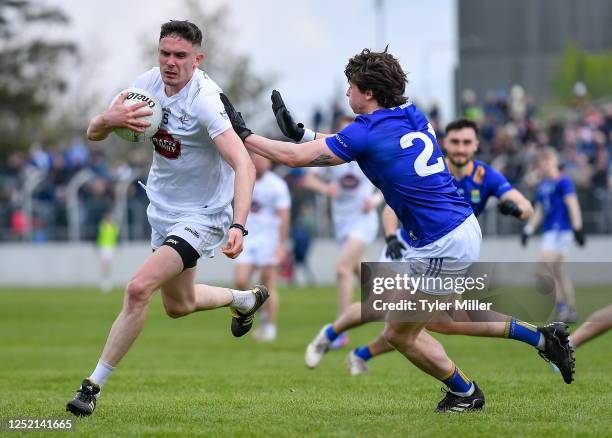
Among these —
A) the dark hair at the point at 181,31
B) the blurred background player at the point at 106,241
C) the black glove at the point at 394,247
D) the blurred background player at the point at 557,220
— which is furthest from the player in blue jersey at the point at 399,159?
the blurred background player at the point at 106,241

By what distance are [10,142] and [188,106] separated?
118ft

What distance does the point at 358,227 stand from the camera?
15047 mm

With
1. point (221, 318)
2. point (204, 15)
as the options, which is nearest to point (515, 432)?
point (221, 318)

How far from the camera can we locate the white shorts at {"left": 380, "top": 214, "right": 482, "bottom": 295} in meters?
7.21

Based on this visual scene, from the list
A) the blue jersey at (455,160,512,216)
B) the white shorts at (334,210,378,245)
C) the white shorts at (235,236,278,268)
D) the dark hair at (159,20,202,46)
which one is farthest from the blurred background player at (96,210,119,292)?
the dark hair at (159,20,202,46)

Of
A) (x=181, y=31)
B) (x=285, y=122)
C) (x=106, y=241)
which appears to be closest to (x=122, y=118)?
(x=181, y=31)

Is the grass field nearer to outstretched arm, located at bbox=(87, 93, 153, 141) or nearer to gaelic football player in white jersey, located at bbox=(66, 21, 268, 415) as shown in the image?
gaelic football player in white jersey, located at bbox=(66, 21, 268, 415)

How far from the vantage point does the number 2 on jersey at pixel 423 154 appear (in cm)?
709

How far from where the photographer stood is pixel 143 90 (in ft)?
25.2

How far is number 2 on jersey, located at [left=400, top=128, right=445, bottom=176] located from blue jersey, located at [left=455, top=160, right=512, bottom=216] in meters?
2.57

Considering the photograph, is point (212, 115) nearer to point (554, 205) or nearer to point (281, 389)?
point (281, 389)

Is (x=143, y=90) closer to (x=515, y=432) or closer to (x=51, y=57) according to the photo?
(x=515, y=432)

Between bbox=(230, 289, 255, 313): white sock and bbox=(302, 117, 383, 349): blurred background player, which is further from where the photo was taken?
bbox=(302, 117, 383, 349): blurred background player

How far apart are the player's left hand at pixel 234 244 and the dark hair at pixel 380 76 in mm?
1185
